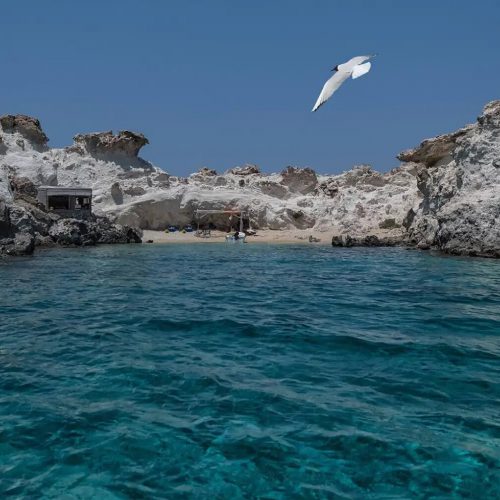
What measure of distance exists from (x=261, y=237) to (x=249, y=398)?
132 feet

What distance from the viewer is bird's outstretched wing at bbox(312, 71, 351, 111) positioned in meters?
10.6

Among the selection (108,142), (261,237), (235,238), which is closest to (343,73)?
(235,238)

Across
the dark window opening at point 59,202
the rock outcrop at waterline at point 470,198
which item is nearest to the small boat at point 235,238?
the dark window opening at point 59,202

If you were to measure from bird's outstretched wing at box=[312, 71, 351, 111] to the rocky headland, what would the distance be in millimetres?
20766

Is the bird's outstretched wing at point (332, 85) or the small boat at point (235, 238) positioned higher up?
the bird's outstretched wing at point (332, 85)

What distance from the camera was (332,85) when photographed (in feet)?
35.8

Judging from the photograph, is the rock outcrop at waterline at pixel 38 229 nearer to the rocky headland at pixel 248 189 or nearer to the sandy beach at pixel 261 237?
the rocky headland at pixel 248 189

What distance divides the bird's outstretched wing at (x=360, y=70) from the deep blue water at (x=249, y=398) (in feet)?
14.8

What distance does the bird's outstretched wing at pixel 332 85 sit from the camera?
34.7 ft

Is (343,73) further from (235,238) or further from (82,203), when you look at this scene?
(82,203)

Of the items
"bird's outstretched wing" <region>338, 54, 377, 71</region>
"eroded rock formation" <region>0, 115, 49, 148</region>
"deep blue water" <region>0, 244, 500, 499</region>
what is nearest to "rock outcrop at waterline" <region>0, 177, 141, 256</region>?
"eroded rock formation" <region>0, 115, 49, 148</region>

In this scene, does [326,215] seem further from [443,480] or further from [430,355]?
[443,480]

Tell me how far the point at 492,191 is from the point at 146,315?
21.9 m

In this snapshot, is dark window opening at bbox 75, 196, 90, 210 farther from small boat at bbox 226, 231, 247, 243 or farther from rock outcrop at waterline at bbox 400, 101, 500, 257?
rock outcrop at waterline at bbox 400, 101, 500, 257
